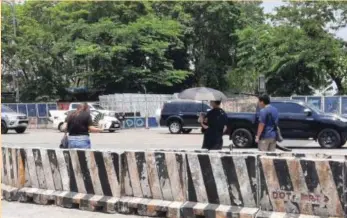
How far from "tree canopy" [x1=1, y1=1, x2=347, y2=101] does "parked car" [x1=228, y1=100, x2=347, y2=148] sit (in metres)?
17.7

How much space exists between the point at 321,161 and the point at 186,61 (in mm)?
44655

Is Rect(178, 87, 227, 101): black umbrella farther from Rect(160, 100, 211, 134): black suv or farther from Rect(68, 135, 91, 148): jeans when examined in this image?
Rect(160, 100, 211, 134): black suv

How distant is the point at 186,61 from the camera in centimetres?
5116

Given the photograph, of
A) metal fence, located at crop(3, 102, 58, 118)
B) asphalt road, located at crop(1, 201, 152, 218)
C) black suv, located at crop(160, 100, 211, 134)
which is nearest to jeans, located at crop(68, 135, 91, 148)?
asphalt road, located at crop(1, 201, 152, 218)

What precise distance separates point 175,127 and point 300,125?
36.6ft

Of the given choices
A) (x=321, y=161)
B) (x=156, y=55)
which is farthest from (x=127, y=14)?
(x=321, y=161)

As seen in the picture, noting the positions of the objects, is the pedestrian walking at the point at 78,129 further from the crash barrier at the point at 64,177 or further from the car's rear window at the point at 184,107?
the car's rear window at the point at 184,107

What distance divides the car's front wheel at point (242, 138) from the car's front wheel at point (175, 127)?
9.68m

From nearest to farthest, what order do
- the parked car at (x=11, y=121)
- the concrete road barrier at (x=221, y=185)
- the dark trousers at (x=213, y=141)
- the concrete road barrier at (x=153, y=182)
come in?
the concrete road barrier at (x=221, y=185), the concrete road barrier at (x=153, y=182), the dark trousers at (x=213, y=141), the parked car at (x=11, y=121)

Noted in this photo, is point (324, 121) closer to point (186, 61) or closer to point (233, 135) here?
point (233, 135)

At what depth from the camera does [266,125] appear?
10.7 m

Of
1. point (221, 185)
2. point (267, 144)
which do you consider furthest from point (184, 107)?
point (221, 185)

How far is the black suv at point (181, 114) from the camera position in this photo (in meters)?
30.3

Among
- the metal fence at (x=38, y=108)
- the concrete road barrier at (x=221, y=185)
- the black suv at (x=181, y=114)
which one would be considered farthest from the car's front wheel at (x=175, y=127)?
the concrete road barrier at (x=221, y=185)
